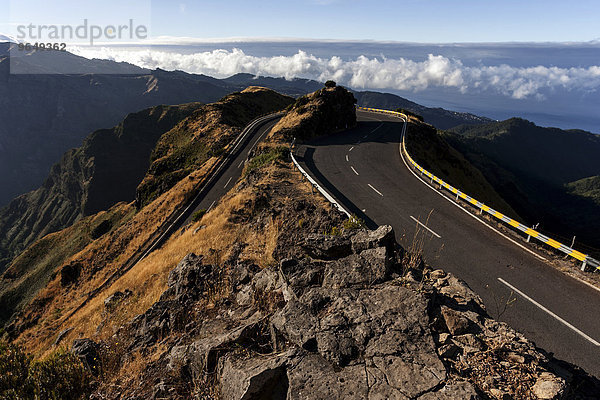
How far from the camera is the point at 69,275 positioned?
3519cm

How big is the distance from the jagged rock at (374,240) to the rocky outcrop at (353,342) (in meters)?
0.03

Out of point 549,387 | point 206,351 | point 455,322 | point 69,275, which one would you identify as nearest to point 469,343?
point 455,322

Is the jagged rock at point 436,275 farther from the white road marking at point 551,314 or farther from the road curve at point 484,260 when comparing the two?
the white road marking at point 551,314

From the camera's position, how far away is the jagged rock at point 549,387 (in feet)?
14.0

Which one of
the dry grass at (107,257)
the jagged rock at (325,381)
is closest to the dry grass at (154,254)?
the dry grass at (107,257)

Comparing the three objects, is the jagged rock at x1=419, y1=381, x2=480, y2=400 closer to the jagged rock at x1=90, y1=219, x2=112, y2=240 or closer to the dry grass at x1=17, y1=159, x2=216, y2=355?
the dry grass at x1=17, y1=159, x2=216, y2=355

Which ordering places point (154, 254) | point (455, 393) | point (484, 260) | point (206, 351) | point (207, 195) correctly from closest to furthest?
point (455, 393)
point (206, 351)
point (484, 260)
point (154, 254)
point (207, 195)

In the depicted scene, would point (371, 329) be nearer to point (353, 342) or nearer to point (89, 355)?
point (353, 342)

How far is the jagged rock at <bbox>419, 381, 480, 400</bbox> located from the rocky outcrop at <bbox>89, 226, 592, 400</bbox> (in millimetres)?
15

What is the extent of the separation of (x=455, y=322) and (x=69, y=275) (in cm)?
4363

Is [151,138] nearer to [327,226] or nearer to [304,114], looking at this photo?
[304,114]

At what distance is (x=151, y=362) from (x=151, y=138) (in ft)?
705

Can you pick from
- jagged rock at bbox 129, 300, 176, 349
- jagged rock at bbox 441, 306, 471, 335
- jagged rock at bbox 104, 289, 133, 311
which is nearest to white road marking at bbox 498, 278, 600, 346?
jagged rock at bbox 441, 306, 471, 335

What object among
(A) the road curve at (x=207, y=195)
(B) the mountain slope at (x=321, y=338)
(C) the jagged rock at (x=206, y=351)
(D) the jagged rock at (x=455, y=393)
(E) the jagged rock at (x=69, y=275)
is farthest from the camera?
(E) the jagged rock at (x=69, y=275)
